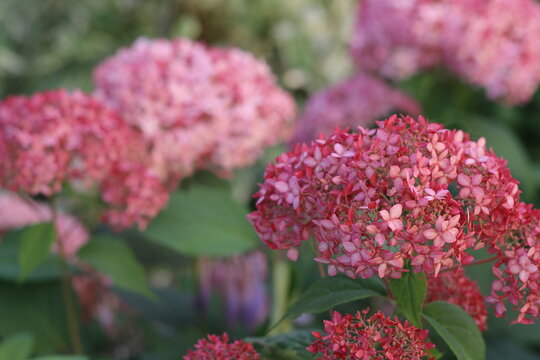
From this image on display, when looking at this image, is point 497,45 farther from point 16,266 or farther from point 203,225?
point 16,266

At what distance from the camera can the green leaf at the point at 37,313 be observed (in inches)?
40.7

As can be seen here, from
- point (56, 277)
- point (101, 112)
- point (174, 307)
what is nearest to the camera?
point (101, 112)

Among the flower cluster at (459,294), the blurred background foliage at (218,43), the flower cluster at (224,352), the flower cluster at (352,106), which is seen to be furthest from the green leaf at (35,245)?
the flower cluster at (352,106)

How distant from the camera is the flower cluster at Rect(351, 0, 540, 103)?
1273 millimetres

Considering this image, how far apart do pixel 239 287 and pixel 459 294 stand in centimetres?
59

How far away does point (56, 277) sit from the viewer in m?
1.04

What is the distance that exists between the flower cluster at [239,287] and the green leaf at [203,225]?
129 millimetres

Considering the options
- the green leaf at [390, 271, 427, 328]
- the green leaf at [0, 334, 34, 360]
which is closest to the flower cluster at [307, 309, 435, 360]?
the green leaf at [390, 271, 427, 328]

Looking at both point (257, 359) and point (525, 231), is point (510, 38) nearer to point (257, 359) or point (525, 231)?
point (525, 231)

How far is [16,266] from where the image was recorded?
985 mm

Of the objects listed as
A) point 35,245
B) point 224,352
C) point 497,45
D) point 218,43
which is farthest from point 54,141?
point 218,43

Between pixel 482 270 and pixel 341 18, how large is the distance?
4.71 ft

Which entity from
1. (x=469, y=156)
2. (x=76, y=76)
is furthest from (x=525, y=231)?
(x=76, y=76)

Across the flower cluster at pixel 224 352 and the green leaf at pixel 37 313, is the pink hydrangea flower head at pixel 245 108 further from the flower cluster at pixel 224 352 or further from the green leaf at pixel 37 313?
the flower cluster at pixel 224 352
